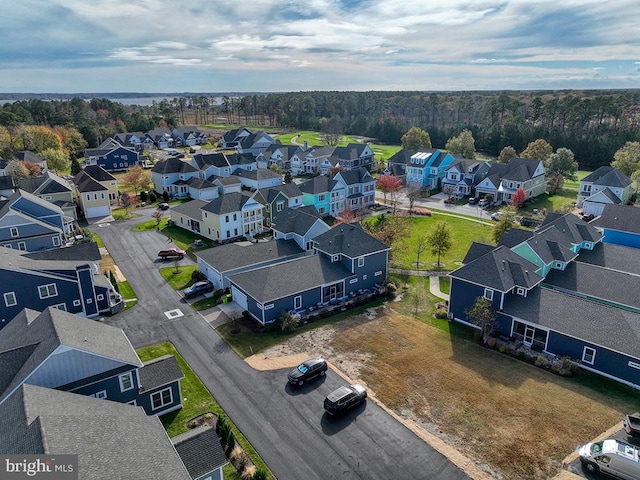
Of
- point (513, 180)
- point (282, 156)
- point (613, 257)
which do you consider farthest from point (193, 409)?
point (282, 156)

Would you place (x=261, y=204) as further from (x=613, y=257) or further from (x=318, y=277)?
(x=613, y=257)

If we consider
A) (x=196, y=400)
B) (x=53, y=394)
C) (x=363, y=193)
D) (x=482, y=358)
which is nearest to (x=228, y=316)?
(x=196, y=400)

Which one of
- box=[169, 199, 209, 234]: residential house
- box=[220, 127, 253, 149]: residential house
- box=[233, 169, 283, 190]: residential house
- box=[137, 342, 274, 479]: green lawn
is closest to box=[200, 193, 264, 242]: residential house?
box=[169, 199, 209, 234]: residential house

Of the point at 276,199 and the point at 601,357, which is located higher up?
the point at 276,199

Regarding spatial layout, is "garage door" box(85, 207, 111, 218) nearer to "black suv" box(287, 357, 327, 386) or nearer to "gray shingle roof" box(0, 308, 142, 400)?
"gray shingle roof" box(0, 308, 142, 400)

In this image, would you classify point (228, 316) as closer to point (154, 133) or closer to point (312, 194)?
point (312, 194)
